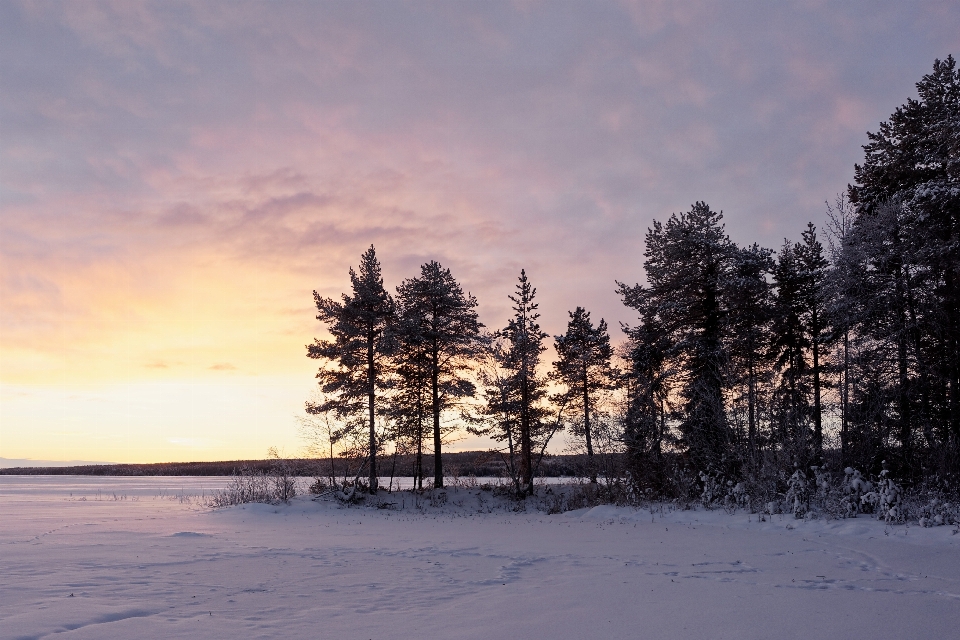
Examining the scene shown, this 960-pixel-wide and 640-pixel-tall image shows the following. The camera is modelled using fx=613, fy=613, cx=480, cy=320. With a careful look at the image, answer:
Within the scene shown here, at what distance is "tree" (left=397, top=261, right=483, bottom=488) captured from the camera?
38.1m

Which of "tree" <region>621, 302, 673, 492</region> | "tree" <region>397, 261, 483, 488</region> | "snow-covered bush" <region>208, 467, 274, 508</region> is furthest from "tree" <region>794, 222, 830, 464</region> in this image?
"snow-covered bush" <region>208, 467, 274, 508</region>

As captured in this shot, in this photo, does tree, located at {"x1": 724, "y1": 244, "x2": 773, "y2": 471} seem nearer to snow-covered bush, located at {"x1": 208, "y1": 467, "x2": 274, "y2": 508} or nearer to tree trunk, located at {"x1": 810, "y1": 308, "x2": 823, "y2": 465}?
tree trunk, located at {"x1": 810, "y1": 308, "x2": 823, "y2": 465}

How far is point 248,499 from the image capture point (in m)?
29.8

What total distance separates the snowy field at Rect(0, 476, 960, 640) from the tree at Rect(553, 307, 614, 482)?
23.4 metres

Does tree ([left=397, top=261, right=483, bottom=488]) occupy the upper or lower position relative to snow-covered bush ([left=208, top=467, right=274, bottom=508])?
upper

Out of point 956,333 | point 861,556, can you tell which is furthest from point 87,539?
point 956,333

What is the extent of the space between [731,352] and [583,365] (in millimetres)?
14512

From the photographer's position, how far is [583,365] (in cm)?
4303

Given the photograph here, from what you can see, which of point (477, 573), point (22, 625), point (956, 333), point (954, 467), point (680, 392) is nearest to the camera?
point (22, 625)

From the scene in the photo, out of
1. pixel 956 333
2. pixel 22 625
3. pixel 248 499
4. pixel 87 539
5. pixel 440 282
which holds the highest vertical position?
pixel 440 282

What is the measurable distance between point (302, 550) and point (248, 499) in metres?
17.5

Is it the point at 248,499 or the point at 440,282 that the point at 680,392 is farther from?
the point at 248,499

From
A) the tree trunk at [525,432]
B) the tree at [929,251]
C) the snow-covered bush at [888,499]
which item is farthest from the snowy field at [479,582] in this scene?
the tree trunk at [525,432]

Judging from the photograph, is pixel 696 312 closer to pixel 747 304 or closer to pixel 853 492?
pixel 747 304
